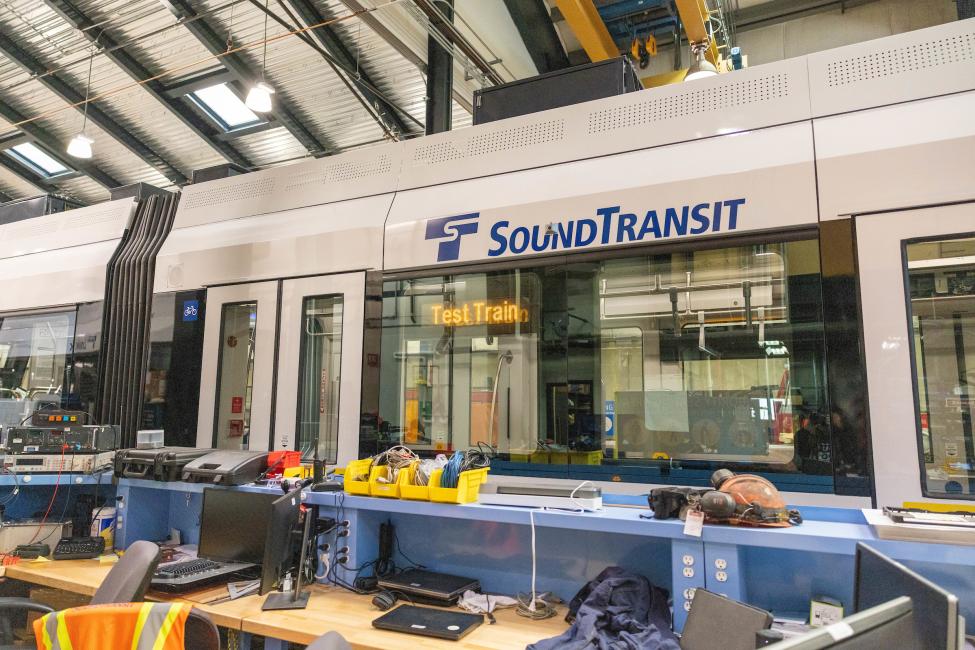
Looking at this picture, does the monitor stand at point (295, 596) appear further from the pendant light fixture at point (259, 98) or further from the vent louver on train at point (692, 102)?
the pendant light fixture at point (259, 98)

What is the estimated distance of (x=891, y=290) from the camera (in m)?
2.28

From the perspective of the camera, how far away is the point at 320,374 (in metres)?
3.66

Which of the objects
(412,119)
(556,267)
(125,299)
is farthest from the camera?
(412,119)

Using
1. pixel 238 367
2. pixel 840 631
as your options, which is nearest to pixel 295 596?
pixel 238 367

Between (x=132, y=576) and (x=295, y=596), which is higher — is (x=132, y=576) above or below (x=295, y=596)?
above

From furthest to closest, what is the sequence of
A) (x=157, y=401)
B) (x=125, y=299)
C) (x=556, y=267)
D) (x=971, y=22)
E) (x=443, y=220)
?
(x=125, y=299)
(x=157, y=401)
(x=443, y=220)
(x=556, y=267)
(x=971, y=22)

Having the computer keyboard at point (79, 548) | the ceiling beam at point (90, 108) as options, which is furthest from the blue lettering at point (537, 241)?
the ceiling beam at point (90, 108)

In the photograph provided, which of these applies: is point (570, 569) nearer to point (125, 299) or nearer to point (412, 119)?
point (125, 299)

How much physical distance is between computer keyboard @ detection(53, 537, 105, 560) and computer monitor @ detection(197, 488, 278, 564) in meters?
0.71

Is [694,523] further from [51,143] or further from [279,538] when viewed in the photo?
[51,143]

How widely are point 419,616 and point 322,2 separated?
578 cm

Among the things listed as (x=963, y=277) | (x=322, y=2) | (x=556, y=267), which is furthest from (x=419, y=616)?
(x=322, y=2)

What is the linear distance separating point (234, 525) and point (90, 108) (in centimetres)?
708

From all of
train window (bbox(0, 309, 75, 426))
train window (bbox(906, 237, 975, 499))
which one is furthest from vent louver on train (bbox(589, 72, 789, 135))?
train window (bbox(0, 309, 75, 426))
